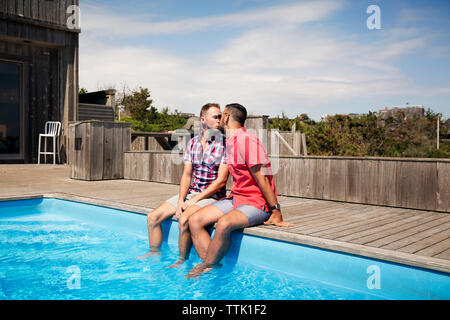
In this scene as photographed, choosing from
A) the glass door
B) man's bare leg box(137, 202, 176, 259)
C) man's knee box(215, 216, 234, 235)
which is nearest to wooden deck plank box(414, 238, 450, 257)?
man's knee box(215, 216, 234, 235)

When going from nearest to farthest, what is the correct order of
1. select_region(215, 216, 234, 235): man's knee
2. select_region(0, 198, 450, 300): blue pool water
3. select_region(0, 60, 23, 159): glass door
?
select_region(0, 198, 450, 300): blue pool water
select_region(215, 216, 234, 235): man's knee
select_region(0, 60, 23, 159): glass door

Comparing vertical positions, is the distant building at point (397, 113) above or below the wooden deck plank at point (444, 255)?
above

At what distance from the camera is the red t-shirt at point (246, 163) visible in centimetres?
305

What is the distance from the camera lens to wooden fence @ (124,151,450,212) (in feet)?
14.2

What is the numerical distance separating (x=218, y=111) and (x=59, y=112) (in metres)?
7.81

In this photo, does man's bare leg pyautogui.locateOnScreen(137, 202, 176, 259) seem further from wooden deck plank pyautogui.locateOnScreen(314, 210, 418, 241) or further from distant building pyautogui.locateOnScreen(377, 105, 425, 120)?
distant building pyautogui.locateOnScreen(377, 105, 425, 120)

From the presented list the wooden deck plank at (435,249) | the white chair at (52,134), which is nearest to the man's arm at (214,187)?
the wooden deck plank at (435,249)

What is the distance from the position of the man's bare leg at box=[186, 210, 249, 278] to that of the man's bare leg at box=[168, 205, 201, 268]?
0.31 meters

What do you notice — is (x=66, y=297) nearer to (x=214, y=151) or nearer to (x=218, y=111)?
(x=214, y=151)

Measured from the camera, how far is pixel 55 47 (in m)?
10.1

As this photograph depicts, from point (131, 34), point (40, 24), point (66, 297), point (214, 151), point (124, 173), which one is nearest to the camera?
point (66, 297)

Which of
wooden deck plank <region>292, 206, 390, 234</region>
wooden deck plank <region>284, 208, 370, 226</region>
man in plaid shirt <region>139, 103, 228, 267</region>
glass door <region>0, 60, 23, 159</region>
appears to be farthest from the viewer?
glass door <region>0, 60, 23, 159</region>

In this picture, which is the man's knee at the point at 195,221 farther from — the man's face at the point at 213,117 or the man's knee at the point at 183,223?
the man's face at the point at 213,117

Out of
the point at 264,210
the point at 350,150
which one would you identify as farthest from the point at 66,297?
the point at 350,150
